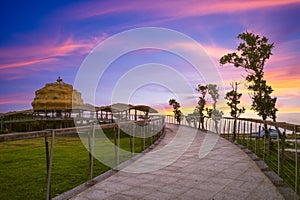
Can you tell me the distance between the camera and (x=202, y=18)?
12594 mm

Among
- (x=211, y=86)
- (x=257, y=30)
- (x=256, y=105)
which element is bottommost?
(x=256, y=105)

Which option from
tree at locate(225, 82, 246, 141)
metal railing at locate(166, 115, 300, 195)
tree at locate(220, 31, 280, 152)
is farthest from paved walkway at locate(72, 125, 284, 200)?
tree at locate(225, 82, 246, 141)

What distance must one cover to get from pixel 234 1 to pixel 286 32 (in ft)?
11.5

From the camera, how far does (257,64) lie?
13.4 meters

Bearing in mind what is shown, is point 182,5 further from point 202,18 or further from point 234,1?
point 234,1

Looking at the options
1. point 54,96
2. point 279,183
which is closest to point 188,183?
point 279,183

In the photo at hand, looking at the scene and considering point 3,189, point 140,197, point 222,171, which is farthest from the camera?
point 222,171

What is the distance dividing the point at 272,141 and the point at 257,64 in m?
4.83

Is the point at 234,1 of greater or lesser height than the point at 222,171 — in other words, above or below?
above

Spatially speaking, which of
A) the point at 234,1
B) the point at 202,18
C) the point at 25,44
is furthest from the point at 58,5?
the point at 234,1

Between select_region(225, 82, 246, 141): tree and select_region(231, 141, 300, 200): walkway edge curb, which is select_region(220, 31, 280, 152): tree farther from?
select_region(231, 141, 300, 200): walkway edge curb

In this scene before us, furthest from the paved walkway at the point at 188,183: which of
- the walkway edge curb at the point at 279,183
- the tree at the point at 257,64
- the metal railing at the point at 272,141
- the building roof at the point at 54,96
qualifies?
the building roof at the point at 54,96

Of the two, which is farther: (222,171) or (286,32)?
(286,32)

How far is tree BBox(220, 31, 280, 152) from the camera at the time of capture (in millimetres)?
12797
